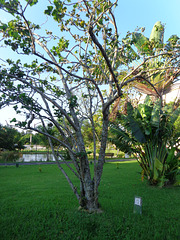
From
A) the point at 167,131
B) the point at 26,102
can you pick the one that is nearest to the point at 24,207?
the point at 26,102

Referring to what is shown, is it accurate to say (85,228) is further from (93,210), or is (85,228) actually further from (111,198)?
(111,198)

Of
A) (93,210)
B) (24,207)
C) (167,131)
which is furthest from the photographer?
(167,131)

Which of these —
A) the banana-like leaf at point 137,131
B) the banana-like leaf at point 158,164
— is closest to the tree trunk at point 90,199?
the banana-like leaf at point 137,131

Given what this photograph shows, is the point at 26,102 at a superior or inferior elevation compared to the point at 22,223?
superior

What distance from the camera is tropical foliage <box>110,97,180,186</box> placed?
8.19 meters

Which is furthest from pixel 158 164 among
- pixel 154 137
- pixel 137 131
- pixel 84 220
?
pixel 84 220

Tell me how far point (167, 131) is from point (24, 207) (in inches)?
280

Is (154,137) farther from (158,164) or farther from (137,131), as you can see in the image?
(158,164)

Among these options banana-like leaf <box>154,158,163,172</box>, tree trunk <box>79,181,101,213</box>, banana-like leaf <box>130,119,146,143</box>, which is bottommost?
tree trunk <box>79,181,101,213</box>

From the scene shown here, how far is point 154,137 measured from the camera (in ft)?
28.1

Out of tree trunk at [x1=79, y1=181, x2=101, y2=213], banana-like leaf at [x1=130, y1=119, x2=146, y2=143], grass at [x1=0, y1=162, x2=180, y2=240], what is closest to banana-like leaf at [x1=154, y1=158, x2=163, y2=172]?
banana-like leaf at [x1=130, y1=119, x2=146, y2=143]

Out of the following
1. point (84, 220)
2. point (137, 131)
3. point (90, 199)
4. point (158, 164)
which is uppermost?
point (137, 131)

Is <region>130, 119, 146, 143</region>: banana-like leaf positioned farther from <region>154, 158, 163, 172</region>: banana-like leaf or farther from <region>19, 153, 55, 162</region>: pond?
<region>19, 153, 55, 162</region>: pond

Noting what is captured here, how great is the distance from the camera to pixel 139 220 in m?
4.32
